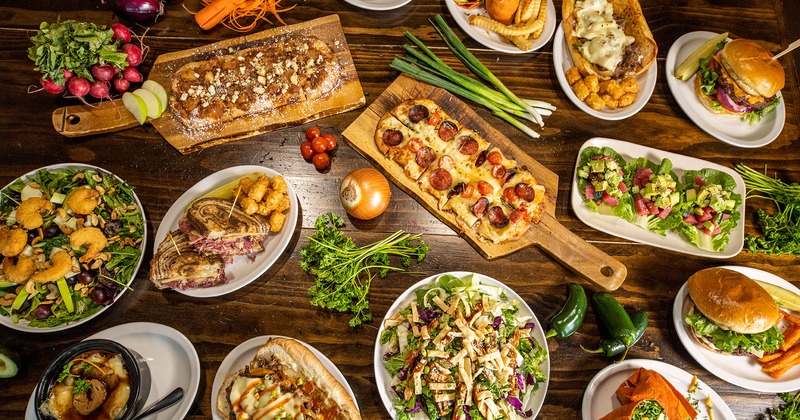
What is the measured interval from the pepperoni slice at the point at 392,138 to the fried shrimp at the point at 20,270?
101 inches

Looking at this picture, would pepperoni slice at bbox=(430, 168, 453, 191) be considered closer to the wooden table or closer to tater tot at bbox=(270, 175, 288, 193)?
the wooden table

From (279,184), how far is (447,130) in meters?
1.32

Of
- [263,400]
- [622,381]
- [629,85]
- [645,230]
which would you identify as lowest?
[622,381]

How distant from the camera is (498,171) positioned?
152 inches

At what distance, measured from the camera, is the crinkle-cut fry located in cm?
423

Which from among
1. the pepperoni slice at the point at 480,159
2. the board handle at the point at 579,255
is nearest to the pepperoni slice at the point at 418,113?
the pepperoni slice at the point at 480,159

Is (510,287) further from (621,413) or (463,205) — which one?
(621,413)

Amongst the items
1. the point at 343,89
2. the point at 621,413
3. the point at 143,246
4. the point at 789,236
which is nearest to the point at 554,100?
the point at 343,89

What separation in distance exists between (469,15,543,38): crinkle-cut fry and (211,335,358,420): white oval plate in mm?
2893

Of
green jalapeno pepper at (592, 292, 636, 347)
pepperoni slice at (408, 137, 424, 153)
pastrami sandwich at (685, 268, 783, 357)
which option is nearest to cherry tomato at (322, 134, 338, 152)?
pepperoni slice at (408, 137, 424, 153)

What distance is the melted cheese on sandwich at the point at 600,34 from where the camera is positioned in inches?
162

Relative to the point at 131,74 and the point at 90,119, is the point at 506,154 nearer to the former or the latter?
the point at 131,74

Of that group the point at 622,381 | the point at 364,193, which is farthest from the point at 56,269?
the point at 622,381

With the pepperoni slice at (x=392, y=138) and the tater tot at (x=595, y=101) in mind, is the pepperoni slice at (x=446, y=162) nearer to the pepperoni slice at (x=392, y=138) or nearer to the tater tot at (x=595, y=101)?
the pepperoni slice at (x=392, y=138)
